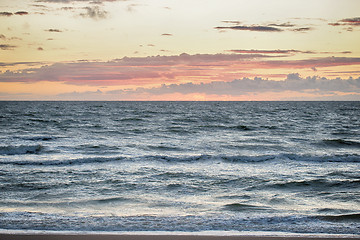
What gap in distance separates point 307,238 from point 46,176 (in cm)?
893

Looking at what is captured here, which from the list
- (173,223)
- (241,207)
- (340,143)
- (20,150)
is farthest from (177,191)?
(340,143)

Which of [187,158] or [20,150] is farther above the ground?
[20,150]

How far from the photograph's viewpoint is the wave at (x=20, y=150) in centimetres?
1775

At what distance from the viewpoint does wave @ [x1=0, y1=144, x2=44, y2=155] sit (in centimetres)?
1775

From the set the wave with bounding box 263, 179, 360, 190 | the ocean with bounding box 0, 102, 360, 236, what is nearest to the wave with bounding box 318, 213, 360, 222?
the ocean with bounding box 0, 102, 360, 236

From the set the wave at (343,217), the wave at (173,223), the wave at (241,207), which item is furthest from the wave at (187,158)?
the wave at (343,217)

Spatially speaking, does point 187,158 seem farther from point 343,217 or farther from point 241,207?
point 343,217

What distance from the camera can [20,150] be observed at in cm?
1834

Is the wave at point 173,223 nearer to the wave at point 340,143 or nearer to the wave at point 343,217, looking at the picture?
the wave at point 343,217

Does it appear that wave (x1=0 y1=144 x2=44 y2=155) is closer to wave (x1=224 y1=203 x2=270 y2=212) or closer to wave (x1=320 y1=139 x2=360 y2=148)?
wave (x1=224 y1=203 x2=270 y2=212)

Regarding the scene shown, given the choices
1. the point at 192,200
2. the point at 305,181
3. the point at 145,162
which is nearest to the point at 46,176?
the point at 145,162

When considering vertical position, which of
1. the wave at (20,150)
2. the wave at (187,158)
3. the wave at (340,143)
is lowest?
the wave at (340,143)

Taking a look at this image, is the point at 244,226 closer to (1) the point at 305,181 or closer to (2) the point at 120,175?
(1) the point at 305,181

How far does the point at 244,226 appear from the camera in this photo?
6.44 m
